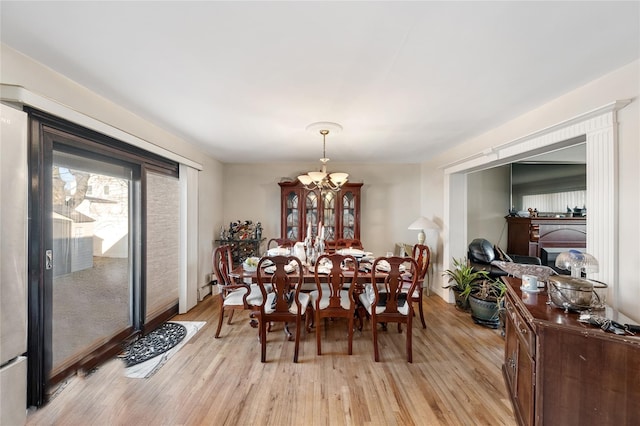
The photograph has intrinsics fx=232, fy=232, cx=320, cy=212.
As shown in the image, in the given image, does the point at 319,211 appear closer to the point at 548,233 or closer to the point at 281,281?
the point at 281,281

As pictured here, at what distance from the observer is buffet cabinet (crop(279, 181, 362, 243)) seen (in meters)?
4.18

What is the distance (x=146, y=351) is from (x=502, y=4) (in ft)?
11.9

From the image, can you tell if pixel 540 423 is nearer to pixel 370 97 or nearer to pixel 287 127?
pixel 370 97

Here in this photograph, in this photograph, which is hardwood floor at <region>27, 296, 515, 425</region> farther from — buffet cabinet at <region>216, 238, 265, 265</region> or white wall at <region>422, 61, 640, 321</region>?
buffet cabinet at <region>216, 238, 265, 265</region>

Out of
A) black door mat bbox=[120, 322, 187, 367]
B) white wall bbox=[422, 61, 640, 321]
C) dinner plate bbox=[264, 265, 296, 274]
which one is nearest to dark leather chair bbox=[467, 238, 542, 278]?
white wall bbox=[422, 61, 640, 321]

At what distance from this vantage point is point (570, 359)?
3.62 feet

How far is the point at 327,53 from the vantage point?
4.47ft

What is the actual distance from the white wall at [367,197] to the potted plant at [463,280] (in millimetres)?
1279

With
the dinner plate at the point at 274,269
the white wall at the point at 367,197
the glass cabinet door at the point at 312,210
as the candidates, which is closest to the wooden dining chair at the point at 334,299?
the dinner plate at the point at 274,269

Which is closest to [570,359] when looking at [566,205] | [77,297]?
[77,297]

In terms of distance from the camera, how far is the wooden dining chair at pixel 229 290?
7.83 feet

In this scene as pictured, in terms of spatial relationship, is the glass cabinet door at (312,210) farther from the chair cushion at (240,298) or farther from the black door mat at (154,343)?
the black door mat at (154,343)

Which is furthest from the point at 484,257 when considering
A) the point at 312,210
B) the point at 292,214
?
the point at 292,214

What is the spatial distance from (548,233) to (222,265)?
523cm
